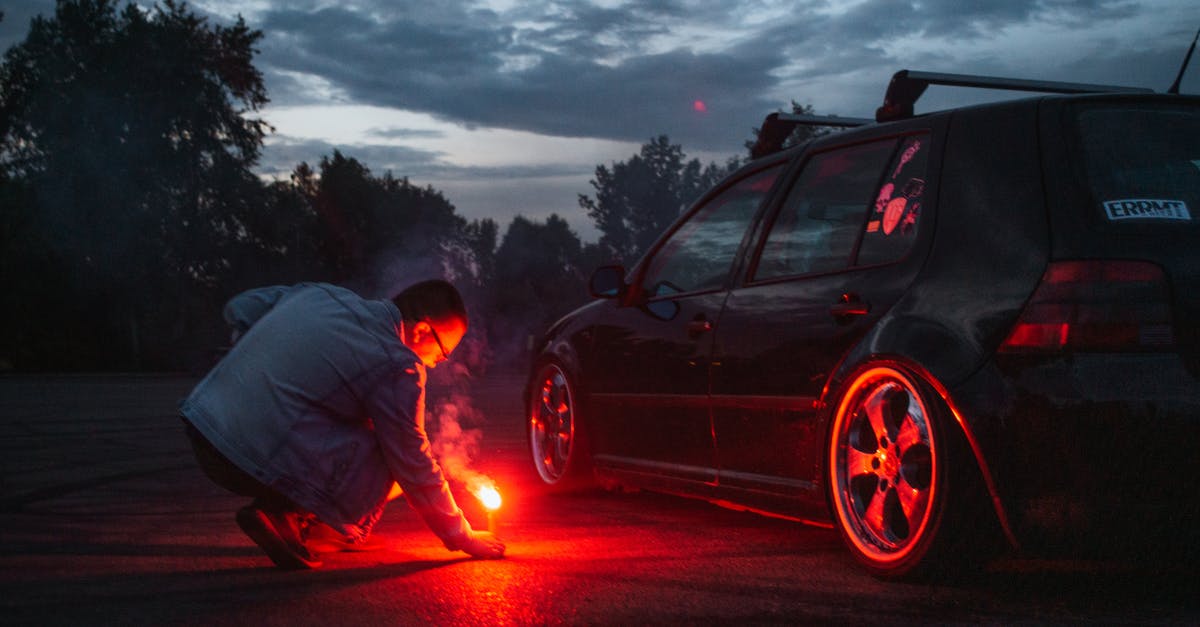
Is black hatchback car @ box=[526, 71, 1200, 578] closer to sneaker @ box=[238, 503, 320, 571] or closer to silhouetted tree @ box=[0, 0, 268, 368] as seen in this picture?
sneaker @ box=[238, 503, 320, 571]

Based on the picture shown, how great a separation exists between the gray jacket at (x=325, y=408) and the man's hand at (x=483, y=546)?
42mm

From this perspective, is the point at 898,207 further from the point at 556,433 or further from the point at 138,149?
the point at 138,149

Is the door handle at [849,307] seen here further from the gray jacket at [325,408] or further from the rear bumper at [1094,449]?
the gray jacket at [325,408]

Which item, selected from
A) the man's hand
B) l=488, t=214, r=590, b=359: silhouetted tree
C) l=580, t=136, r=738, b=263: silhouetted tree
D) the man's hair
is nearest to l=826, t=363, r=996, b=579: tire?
the man's hand

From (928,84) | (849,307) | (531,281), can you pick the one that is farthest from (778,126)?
(531,281)

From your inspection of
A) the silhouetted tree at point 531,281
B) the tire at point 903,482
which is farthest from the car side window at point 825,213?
the silhouetted tree at point 531,281

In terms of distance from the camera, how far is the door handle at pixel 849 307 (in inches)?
171

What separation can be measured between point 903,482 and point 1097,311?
0.88m

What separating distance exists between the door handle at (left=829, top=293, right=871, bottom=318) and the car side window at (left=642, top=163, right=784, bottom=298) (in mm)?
1040

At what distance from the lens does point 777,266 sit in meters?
5.17

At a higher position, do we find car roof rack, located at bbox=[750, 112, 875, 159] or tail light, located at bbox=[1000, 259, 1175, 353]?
car roof rack, located at bbox=[750, 112, 875, 159]

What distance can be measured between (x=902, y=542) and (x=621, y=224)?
90567 mm

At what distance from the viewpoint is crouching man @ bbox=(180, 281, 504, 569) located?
175 inches

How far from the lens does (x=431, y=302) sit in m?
4.68
